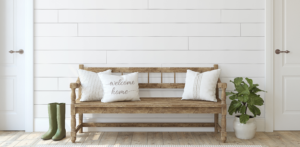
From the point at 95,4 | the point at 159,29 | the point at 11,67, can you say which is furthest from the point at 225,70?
the point at 11,67

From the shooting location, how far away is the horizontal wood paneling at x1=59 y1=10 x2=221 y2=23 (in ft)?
9.29

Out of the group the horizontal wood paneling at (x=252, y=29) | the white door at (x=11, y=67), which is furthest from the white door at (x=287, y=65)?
the white door at (x=11, y=67)

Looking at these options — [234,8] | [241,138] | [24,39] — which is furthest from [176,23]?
[24,39]

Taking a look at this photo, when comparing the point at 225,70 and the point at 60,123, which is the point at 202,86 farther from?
the point at 60,123

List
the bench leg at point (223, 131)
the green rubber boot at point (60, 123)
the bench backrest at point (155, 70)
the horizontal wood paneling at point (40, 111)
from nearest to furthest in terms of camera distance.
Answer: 1. the bench leg at point (223, 131)
2. the green rubber boot at point (60, 123)
3. the bench backrest at point (155, 70)
4. the horizontal wood paneling at point (40, 111)

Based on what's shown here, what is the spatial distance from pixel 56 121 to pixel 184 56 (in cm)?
155

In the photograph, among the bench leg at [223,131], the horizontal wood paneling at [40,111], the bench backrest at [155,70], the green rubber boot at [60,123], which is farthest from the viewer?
the horizontal wood paneling at [40,111]

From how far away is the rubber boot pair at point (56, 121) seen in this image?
254cm

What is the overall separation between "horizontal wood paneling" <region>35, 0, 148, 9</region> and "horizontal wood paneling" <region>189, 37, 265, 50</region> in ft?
2.34

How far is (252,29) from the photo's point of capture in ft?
9.32

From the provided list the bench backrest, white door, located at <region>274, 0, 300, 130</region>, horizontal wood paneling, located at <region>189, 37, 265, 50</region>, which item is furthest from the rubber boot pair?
white door, located at <region>274, 0, 300, 130</region>

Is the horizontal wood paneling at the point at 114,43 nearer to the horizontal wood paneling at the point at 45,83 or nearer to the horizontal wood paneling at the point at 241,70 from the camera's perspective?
the horizontal wood paneling at the point at 241,70

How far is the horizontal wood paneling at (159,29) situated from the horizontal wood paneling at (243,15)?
0.26ft

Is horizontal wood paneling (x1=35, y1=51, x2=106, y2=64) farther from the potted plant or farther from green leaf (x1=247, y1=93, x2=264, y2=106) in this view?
green leaf (x1=247, y1=93, x2=264, y2=106)
